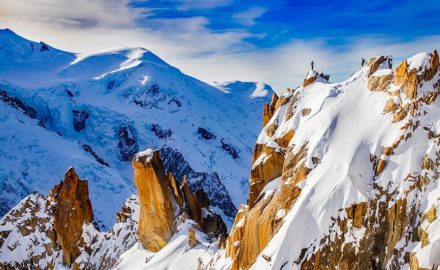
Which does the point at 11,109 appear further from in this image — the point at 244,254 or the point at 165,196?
the point at 244,254

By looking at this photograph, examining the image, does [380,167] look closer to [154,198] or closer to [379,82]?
[379,82]

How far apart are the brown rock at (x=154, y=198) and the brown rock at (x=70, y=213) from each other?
17035mm

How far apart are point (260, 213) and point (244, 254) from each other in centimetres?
335

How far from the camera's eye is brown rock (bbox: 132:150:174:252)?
59844mm

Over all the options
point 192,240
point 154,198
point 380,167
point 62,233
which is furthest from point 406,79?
point 62,233

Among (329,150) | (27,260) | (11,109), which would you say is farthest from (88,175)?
(329,150)

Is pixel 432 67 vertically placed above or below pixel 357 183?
above

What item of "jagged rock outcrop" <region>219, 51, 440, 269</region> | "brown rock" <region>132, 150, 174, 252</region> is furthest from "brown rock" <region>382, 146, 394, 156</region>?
"brown rock" <region>132, 150, 174, 252</region>

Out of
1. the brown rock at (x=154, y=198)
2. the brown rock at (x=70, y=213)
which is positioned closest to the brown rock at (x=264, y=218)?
the brown rock at (x=154, y=198)

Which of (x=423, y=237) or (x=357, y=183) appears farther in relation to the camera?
(x=357, y=183)

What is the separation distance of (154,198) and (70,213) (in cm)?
2061

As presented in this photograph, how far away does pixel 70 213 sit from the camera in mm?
75312

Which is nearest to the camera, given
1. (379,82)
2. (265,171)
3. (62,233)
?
(379,82)

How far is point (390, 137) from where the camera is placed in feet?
110
